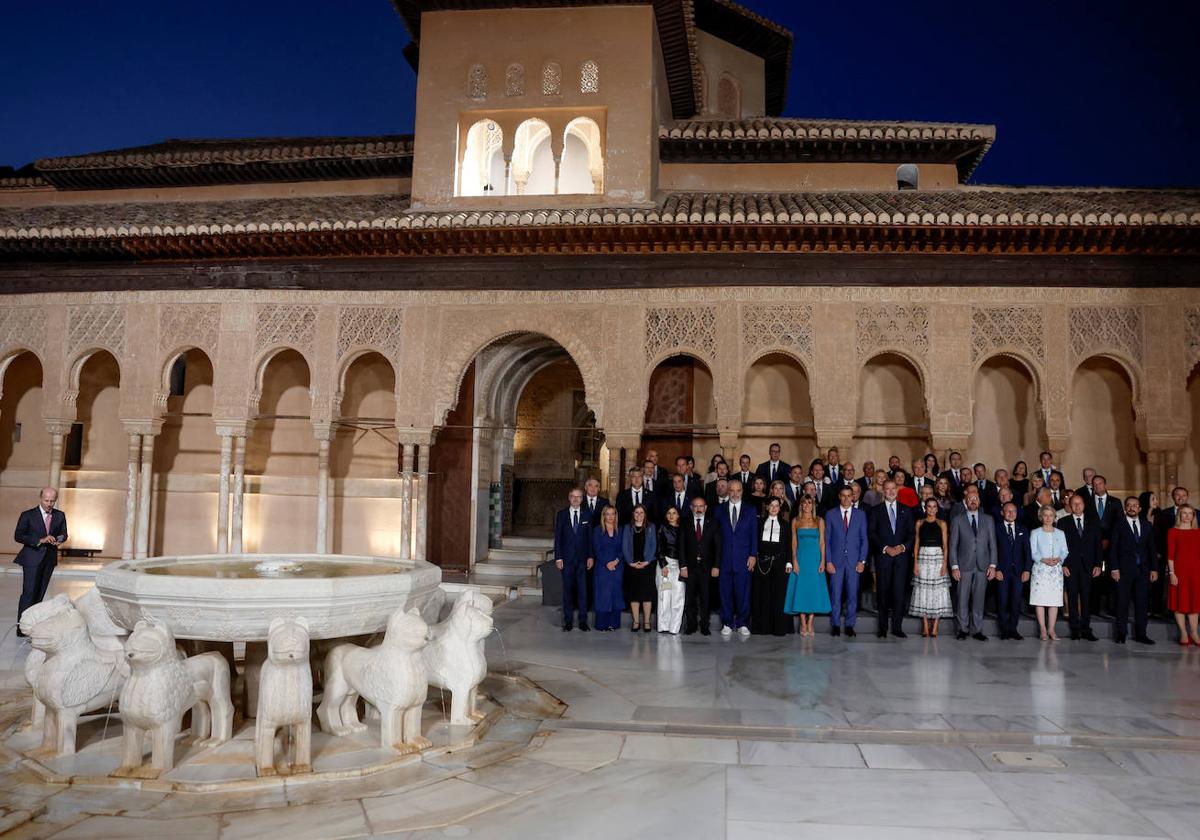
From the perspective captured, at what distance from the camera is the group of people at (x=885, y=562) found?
9.24 metres

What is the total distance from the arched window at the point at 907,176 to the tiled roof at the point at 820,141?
296 millimetres

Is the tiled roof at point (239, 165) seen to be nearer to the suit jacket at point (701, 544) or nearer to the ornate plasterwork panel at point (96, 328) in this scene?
the ornate plasterwork panel at point (96, 328)

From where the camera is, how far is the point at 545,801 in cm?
433

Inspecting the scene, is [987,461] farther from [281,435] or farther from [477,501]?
[281,435]

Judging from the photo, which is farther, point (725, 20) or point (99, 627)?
point (725, 20)

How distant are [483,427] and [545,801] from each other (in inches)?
394

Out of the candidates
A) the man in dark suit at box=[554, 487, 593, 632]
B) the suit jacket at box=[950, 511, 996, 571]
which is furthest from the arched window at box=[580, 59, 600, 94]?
the suit jacket at box=[950, 511, 996, 571]

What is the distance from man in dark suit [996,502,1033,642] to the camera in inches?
365

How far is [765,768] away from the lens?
4867mm

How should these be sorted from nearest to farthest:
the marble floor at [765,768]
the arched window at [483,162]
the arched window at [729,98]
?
the marble floor at [765,768], the arched window at [483,162], the arched window at [729,98]

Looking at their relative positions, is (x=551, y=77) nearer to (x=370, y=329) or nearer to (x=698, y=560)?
(x=370, y=329)

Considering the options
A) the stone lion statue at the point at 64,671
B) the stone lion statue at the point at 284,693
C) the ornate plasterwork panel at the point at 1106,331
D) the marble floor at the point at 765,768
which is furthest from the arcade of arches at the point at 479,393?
the stone lion statue at the point at 284,693

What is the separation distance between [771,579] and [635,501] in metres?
1.88

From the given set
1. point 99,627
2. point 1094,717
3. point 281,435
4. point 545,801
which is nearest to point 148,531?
point 281,435
